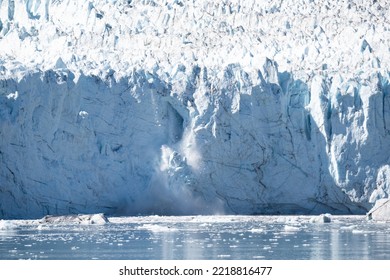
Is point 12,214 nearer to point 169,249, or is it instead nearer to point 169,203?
point 169,203

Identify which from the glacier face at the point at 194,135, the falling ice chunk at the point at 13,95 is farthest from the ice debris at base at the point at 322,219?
the falling ice chunk at the point at 13,95

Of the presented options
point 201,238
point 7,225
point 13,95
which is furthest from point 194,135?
point 201,238

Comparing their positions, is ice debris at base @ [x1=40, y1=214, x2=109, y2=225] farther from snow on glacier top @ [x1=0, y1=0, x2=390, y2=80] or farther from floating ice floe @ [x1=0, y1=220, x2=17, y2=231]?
snow on glacier top @ [x1=0, y1=0, x2=390, y2=80]

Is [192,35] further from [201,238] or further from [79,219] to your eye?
[201,238]

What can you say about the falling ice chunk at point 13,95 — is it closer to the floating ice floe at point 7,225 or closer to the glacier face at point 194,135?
the glacier face at point 194,135

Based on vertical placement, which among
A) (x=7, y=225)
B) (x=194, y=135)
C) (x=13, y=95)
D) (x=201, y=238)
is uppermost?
(x=13, y=95)
